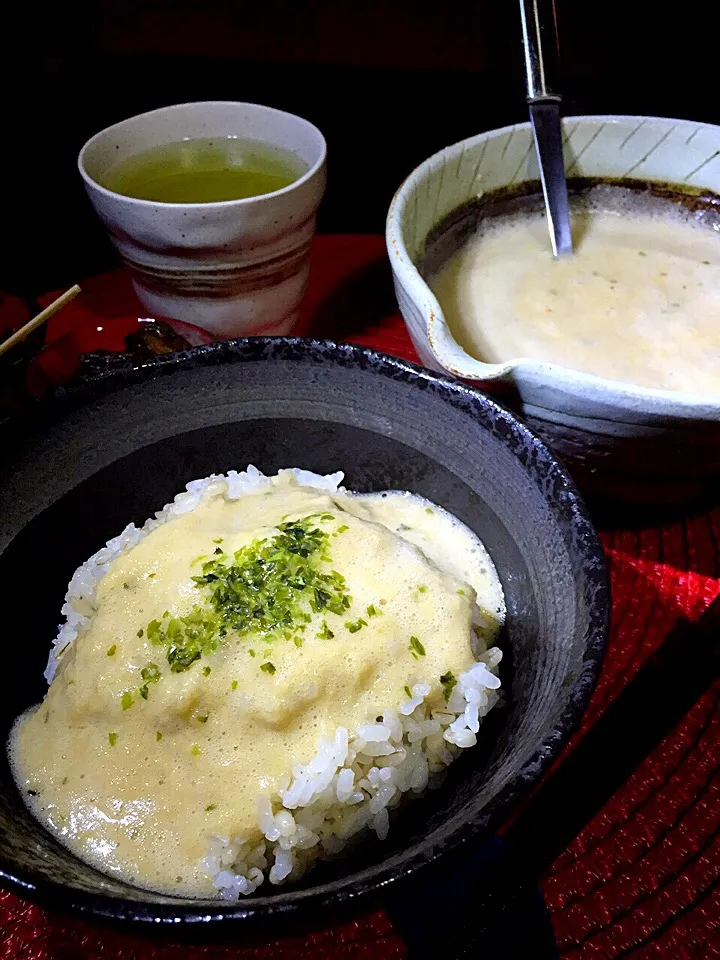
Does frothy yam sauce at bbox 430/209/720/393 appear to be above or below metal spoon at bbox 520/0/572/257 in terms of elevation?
below

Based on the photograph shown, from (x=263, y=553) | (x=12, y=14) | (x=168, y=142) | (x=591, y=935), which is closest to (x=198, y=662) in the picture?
(x=263, y=553)

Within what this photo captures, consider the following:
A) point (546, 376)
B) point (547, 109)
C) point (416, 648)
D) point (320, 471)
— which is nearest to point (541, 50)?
point (547, 109)

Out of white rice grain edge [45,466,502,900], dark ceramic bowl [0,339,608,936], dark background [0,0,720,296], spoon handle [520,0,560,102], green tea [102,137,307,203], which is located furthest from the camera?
dark background [0,0,720,296]

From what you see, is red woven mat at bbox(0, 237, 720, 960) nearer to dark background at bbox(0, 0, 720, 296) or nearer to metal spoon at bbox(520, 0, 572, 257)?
metal spoon at bbox(520, 0, 572, 257)

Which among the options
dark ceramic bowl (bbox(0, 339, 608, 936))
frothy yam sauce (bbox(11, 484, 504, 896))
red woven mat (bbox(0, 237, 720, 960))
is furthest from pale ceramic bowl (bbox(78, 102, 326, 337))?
red woven mat (bbox(0, 237, 720, 960))

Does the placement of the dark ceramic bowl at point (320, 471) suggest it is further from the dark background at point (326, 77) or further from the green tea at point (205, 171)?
the dark background at point (326, 77)

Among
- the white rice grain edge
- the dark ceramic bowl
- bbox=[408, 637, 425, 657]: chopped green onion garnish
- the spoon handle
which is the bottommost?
the white rice grain edge

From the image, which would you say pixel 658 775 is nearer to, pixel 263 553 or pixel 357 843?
pixel 357 843

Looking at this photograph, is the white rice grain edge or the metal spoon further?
the metal spoon
